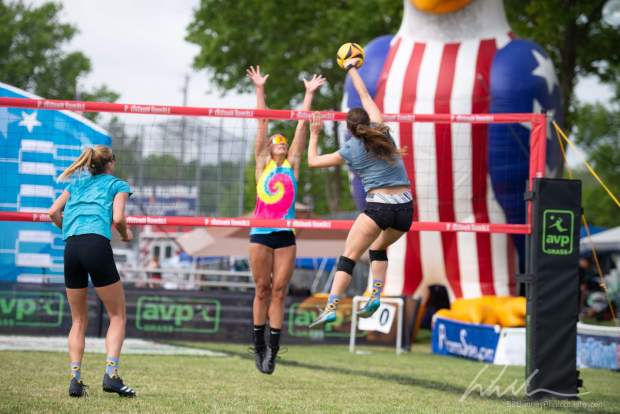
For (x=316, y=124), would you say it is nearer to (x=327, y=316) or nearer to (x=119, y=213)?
(x=327, y=316)

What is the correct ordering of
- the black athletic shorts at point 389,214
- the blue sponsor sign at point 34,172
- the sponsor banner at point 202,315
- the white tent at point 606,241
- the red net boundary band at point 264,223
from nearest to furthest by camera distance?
the black athletic shorts at point 389,214
the red net boundary band at point 264,223
the blue sponsor sign at point 34,172
the sponsor banner at point 202,315
the white tent at point 606,241

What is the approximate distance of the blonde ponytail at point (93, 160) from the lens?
7051mm

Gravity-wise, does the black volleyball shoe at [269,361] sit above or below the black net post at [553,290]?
below

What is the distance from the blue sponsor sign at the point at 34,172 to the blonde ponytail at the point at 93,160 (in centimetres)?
375

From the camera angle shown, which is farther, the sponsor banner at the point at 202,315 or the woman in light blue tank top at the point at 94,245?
the sponsor banner at the point at 202,315

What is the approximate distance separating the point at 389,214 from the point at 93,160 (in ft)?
7.63

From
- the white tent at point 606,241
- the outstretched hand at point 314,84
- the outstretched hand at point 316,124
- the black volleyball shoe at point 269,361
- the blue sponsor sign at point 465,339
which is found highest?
the outstretched hand at point 314,84

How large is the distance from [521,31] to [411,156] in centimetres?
939

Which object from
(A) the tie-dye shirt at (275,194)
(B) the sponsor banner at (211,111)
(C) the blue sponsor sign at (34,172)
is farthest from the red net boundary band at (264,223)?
(C) the blue sponsor sign at (34,172)

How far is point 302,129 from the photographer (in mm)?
8992

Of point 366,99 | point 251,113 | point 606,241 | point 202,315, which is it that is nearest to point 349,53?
point 366,99

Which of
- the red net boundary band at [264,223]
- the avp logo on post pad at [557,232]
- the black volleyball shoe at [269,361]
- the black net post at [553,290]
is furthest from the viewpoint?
the black volleyball shoe at [269,361]

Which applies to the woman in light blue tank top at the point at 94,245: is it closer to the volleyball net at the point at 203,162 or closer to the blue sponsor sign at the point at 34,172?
the volleyball net at the point at 203,162

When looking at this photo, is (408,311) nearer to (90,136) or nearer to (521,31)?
(90,136)
